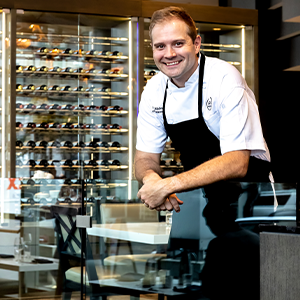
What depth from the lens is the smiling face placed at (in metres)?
1.31

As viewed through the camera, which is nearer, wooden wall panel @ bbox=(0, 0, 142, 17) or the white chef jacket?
the white chef jacket

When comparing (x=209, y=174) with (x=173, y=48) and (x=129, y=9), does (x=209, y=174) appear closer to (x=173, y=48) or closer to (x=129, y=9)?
(x=173, y=48)

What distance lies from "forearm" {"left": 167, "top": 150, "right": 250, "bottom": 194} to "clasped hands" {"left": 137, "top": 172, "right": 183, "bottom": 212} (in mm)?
12

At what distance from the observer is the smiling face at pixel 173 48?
1.31m

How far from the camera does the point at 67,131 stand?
5.78 meters

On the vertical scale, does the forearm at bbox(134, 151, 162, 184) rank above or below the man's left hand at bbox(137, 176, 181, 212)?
above

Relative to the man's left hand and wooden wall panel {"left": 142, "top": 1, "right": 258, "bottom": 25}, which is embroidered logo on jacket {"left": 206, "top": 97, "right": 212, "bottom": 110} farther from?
wooden wall panel {"left": 142, "top": 1, "right": 258, "bottom": 25}

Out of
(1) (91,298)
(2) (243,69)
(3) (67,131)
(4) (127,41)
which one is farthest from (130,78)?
(1) (91,298)

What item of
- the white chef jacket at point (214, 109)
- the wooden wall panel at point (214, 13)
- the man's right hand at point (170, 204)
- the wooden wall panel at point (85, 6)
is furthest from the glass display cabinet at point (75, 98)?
the man's right hand at point (170, 204)

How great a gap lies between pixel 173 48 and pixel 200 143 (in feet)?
1.05

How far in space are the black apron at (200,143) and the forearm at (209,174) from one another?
147mm

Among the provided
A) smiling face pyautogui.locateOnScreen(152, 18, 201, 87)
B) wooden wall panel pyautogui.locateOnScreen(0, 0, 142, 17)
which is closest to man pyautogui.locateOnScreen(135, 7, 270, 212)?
smiling face pyautogui.locateOnScreen(152, 18, 201, 87)

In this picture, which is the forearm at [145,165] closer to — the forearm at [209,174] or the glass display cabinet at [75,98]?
the forearm at [209,174]

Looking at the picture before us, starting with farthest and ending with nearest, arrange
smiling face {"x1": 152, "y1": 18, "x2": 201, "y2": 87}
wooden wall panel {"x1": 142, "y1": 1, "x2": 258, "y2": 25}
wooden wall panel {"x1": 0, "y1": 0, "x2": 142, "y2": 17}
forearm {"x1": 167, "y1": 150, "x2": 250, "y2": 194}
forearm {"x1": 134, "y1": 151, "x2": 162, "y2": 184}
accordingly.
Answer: wooden wall panel {"x1": 142, "y1": 1, "x2": 258, "y2": 25}
wooden wall panel {"x1": 0, "y1": 0, "x2": 142, "y2": 17}
forearm {"x1": 134, "y1": 151, "x2": 162, "y2": 184}
smiling face {"x1": 152, "y1": 18, "x2": 201, "y2": 87}
forearm {"x1": 167, "y1": 150, "x2": 250, "y2": 194}
